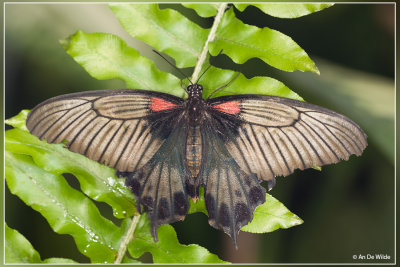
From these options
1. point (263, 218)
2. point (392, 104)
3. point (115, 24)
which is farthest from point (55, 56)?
point (392, 104)

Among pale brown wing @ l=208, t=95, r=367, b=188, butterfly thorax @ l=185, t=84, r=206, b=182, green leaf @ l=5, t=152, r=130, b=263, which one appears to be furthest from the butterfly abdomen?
green leaf @ l=5, t=152, r=130, b=263

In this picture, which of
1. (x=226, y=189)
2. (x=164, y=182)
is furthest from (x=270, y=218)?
(x=164, y=182)

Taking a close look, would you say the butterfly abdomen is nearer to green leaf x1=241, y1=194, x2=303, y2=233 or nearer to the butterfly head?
the butterfly head

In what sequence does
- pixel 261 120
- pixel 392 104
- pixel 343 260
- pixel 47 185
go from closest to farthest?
pixel 261 120, pixel 47 185, pixel 392 104, pixel 343 260

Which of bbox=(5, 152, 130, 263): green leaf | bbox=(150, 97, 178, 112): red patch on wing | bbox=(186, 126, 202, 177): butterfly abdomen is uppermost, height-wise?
bbox=(150, 97, 178, 112): red patch on wing

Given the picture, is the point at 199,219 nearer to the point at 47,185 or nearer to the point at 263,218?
the point at 263,218

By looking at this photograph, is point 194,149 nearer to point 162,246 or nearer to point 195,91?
point 195,91
